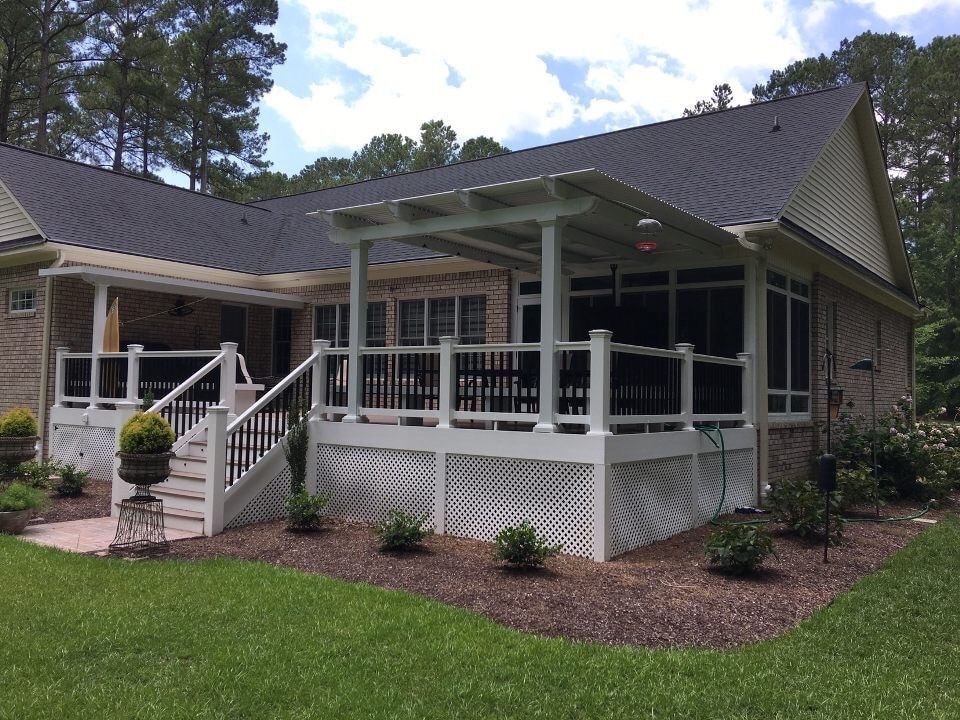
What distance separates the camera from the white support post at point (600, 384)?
7398 millimetres

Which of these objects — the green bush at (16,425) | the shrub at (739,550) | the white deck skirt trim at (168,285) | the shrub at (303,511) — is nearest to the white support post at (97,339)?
the white deck skirt trim at (168,285)

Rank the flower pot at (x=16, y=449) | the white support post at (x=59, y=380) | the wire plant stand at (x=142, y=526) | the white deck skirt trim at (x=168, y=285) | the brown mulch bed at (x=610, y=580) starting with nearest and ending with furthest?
the brown mulch bed at (x=610, y=580), the wire plant stand at (x=142, y=526), the flower pot at (x=16, y=449), the white deck skirt trim at (x=168, y=285), the white support post at (x=59, y=380)

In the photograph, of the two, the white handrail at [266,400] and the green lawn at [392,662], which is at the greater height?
the white handrail at [266,400]

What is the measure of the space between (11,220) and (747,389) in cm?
1294

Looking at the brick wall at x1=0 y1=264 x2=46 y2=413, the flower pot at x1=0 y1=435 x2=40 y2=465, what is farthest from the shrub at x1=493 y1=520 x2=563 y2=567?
the brick wall at x1=0 y1=264 x2=46 y2=413

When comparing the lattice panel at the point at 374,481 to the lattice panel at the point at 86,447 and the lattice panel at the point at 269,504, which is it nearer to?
the lattice panel at the point at 269,504

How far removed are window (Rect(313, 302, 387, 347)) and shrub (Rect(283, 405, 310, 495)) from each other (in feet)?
15.7

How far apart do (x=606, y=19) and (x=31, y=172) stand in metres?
11.5

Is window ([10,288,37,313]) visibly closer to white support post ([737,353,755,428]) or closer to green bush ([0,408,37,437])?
Result: green bush ([0,408,37,437])

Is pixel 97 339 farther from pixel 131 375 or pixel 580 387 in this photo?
pixel 580 387

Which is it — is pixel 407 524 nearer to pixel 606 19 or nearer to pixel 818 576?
pixel 818 576

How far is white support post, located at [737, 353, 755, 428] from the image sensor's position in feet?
33.2

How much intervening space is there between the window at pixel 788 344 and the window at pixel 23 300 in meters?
12.3

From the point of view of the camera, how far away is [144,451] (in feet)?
26.2
